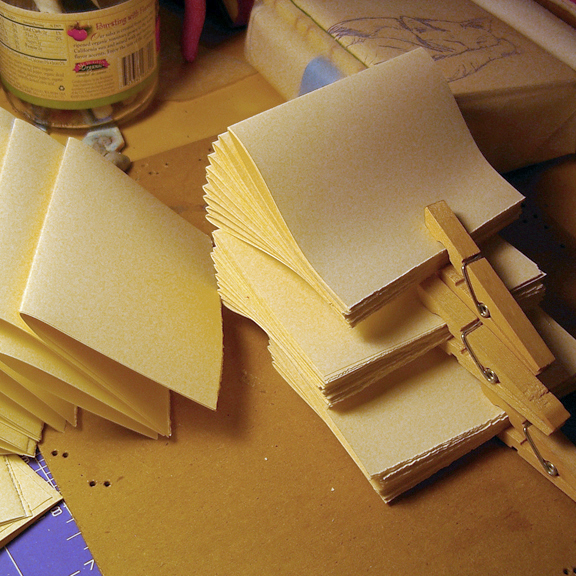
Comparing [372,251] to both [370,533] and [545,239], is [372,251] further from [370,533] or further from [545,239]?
[545,239]

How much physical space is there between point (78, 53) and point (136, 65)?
90 mm

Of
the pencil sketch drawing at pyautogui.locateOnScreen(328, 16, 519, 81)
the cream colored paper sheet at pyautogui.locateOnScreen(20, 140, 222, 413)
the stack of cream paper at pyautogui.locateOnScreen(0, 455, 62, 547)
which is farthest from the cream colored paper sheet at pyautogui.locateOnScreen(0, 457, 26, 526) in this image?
the pencil sketch drawing at pyautogui.locateOnScreen(328, 16, 519, 81)

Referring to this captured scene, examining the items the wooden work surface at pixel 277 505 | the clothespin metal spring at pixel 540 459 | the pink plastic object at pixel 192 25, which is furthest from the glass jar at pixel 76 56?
the clothespin metal spring at pixel 540 459

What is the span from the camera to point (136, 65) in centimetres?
88

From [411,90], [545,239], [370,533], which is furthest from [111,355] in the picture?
[545,239]

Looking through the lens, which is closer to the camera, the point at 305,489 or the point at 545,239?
the point at 305,489

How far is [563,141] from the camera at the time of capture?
3.08 ft

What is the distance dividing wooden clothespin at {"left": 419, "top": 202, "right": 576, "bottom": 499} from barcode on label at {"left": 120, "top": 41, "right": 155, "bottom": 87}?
50 cm

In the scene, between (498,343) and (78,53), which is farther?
(78,53)

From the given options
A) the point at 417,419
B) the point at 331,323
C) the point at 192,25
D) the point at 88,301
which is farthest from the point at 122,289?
the point at 192,25

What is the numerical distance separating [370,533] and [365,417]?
0.38 feet

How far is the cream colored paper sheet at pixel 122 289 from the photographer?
577 mm

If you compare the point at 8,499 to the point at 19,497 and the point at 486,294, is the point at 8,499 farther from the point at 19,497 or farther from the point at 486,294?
the point at 486,294

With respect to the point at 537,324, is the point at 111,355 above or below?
above
